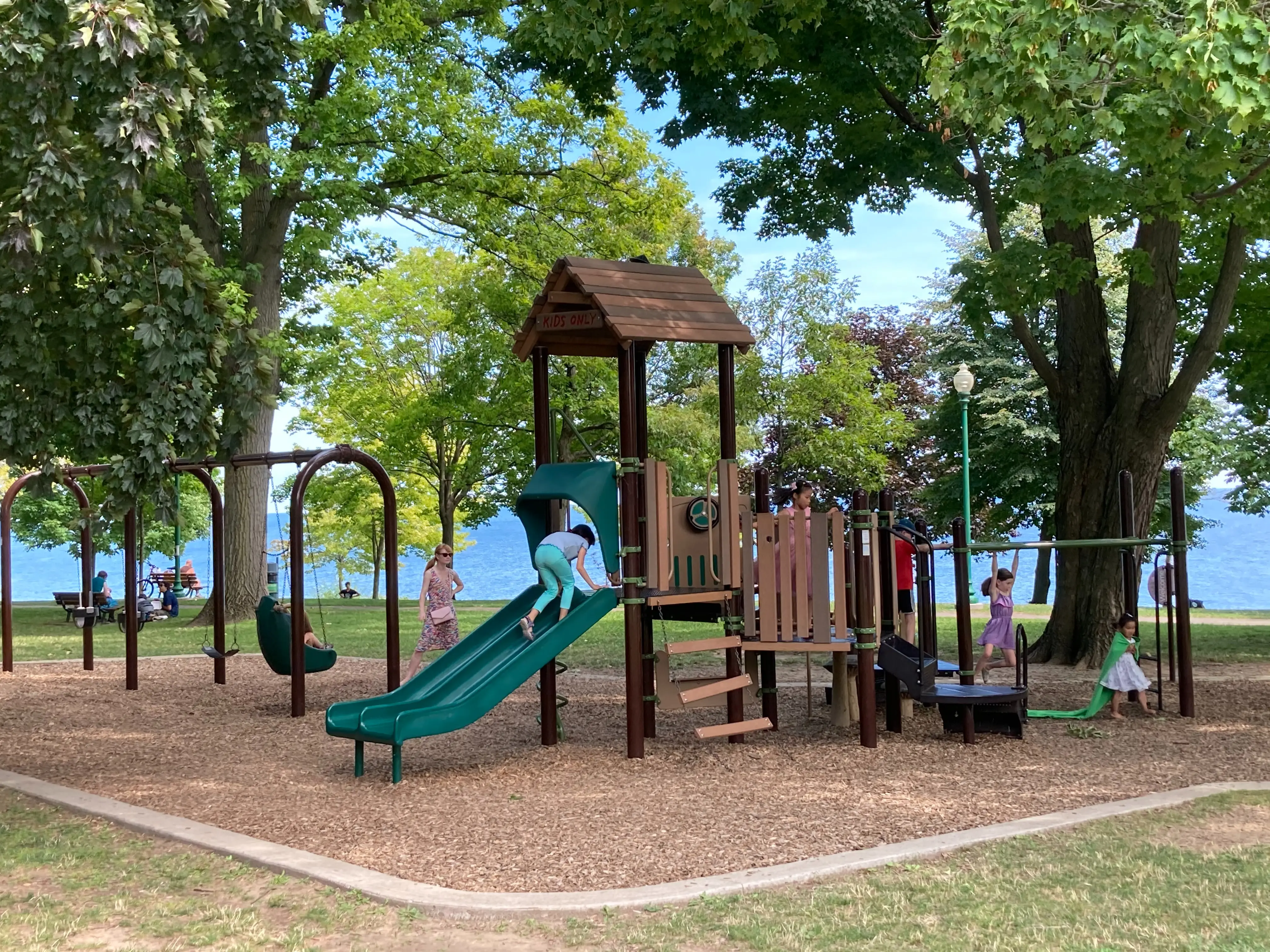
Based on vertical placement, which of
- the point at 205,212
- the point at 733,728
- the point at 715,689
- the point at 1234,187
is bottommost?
the point at 733,728

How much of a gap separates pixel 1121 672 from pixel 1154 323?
5.27 m

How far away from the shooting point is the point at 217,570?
13945 millimetres

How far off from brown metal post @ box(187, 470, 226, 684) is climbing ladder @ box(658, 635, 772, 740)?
5.80 m

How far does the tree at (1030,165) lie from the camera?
957 cm

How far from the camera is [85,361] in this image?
7988mm

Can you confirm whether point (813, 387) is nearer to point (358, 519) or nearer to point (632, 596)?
point (358, 519)

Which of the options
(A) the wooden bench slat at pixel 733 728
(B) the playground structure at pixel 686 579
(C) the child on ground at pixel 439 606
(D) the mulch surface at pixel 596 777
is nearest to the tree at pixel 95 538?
(C) the child on ground at pixel 439 606

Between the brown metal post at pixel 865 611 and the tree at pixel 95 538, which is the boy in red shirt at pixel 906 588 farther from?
the tree at pixel 95 538

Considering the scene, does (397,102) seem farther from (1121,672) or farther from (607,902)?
(607,902)

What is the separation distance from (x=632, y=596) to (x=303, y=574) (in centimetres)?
387

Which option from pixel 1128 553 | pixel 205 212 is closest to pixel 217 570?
pixel 1128 553

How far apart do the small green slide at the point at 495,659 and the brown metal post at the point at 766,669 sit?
1.33 m

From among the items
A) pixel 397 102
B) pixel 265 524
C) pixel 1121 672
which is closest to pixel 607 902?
pixel 1121 672

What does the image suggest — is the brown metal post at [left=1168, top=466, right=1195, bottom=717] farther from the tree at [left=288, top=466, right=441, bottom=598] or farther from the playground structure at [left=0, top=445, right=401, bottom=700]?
the tree at [left=288, top=466, right=441, bottom=598]
